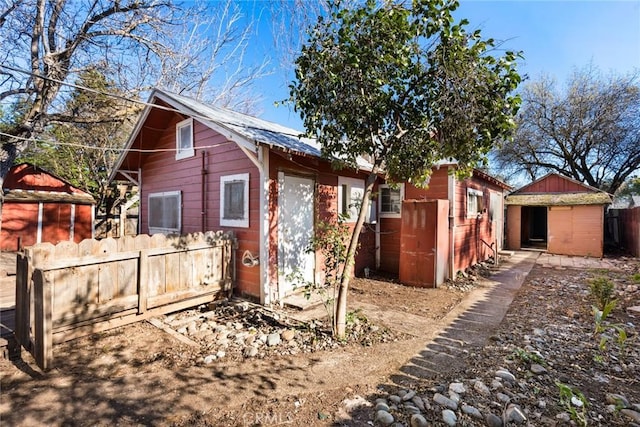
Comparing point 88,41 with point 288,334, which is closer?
point 288,334

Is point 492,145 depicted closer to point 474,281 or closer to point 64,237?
point 474,281

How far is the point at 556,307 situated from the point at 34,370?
7.84 metres

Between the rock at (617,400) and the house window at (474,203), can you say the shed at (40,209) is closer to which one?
the house window at (474,203)

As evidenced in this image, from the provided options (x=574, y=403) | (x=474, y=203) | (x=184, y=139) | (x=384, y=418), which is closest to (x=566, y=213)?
(x=474, y=203)

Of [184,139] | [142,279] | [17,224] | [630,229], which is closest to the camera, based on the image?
[142,279]

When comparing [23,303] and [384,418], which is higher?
[23,303]

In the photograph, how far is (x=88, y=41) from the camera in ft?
28.4

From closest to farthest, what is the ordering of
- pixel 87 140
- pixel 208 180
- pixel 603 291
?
pixel 603 291 → pixel 208 180 → pixel 87 140

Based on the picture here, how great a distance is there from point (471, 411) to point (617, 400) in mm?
1372

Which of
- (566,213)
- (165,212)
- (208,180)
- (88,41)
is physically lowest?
(165,212)

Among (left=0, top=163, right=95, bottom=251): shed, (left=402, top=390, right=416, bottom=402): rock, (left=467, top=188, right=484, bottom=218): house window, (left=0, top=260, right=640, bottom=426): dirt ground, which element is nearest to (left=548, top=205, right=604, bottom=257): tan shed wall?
(left=467, top=188, right=484, bottom=218): house window

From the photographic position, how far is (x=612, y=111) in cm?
1590

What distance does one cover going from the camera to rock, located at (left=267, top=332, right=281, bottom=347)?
4040mm

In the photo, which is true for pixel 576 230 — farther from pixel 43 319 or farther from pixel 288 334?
pixel 43 319
